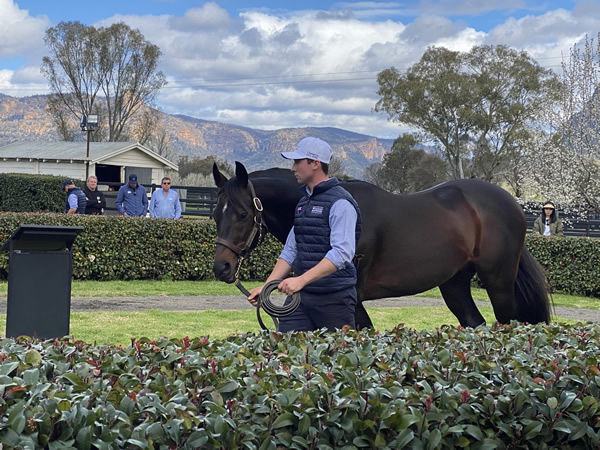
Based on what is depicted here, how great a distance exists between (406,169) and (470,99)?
25603 millimetres

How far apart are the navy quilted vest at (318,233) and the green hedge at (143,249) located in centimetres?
959

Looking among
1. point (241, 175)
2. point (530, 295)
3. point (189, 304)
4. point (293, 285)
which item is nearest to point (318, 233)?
point (293, 285)

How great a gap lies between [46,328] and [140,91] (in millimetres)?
63619

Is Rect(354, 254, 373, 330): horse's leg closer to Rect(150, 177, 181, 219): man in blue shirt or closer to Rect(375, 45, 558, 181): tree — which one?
Rect(150, 177, 181, 219): man in blue shirt

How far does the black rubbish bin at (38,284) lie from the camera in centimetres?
497

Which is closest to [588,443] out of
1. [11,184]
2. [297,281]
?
[297,281]

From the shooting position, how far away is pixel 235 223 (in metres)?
5.23

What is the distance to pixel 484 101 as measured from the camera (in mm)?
59406

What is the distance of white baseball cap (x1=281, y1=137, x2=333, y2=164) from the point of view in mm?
4398

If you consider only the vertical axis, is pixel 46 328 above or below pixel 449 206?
below

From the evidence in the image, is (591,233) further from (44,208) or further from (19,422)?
(19,422)

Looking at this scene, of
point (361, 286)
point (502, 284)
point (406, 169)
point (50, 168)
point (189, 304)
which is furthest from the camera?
point (406, 169)

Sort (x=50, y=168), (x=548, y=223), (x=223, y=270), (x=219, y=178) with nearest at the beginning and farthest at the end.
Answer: (x=223, y=270)
(x=219, y=178)
(x=548, y=223)
(x=50, y=168)

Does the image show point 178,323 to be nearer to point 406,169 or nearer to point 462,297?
point 462,297
